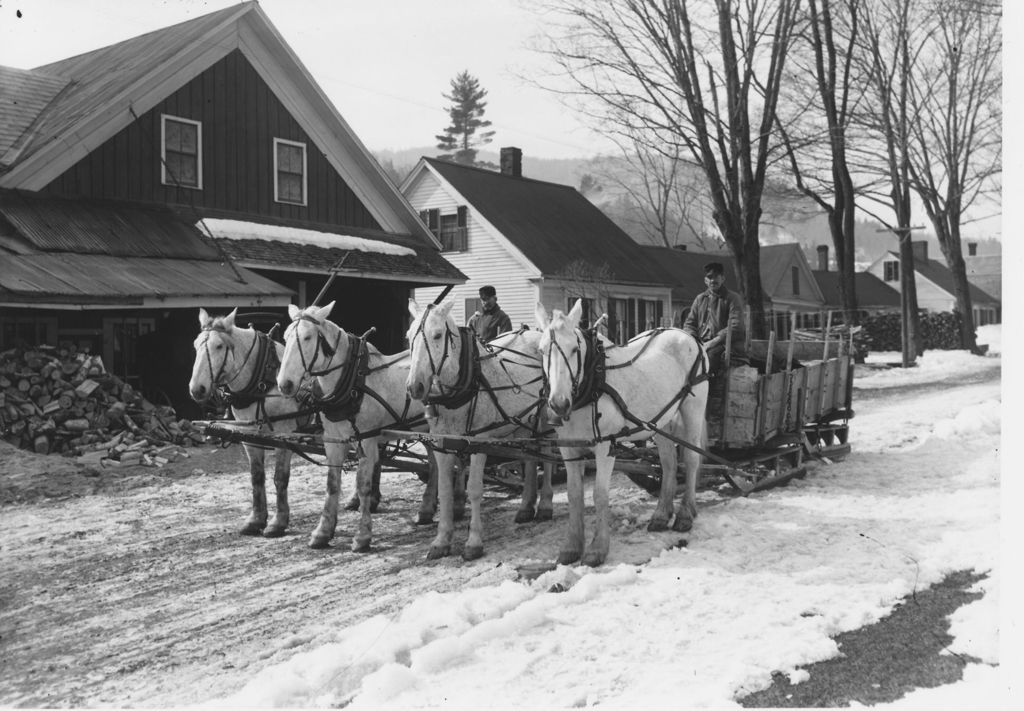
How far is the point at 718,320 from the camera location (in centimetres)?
1001

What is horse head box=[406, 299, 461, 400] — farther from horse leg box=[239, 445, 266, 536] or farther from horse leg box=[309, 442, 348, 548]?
horse leg box=[239, 445, 266, 536]

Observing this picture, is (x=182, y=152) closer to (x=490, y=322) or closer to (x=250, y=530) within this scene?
(x=490, y=322)

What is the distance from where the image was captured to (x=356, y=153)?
20625 millimetres

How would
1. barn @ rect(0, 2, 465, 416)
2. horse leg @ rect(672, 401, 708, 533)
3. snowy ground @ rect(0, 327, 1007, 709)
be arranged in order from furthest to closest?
barn @ rect(0, 2, 465, 416) < horse leg @ rect(672, 401, 708, 533) < snowy ground @ rect(0, 327, 1007, 709)

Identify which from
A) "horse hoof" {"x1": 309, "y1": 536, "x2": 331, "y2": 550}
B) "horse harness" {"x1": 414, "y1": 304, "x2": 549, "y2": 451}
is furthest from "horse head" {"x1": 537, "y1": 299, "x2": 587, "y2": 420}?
"horse hoof" {"x1": 309, "y1": 536, "x2": 331, "y2": 550}

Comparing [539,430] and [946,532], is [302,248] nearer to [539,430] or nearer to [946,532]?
[539,430]

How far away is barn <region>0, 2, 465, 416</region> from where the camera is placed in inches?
551

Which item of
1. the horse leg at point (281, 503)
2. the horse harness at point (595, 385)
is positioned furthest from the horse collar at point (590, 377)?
the horse leg at point (281, 503)

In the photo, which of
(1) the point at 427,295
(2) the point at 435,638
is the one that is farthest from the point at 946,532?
(1) the point at 427,295

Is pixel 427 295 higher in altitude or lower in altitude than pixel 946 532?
higher

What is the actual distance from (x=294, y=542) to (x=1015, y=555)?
6174mm

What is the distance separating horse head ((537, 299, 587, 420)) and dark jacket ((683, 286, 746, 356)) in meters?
2.95

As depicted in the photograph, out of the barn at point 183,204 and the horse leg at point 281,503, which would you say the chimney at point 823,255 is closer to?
the barn at point 183,204

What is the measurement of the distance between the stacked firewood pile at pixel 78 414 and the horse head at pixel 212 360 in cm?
473
